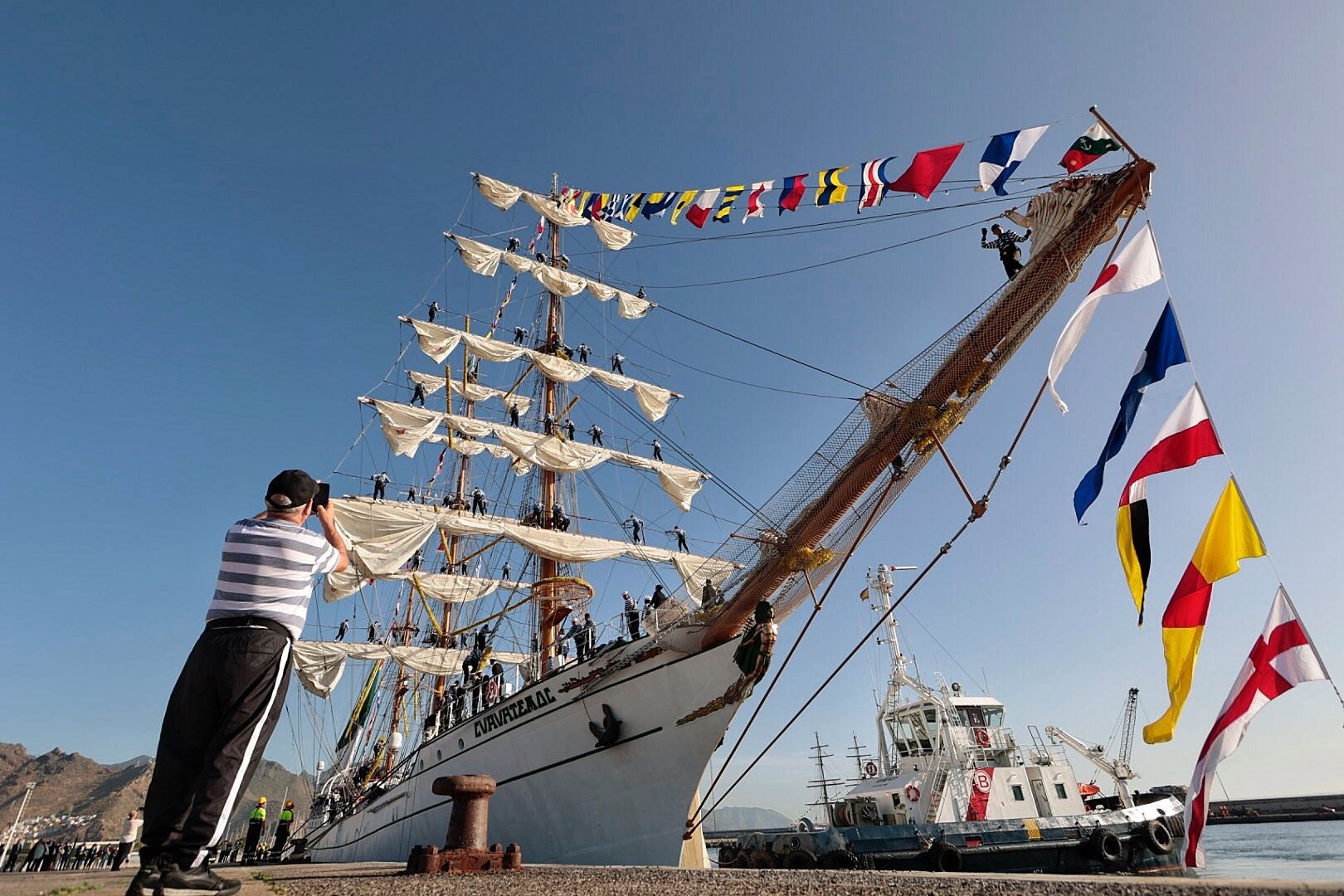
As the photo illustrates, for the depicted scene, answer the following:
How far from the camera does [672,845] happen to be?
1156cm

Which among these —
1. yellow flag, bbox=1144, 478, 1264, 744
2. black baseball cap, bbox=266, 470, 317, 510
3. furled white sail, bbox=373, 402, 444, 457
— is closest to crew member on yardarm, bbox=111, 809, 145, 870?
furled white sail, bbox=373, 402, 444, 457

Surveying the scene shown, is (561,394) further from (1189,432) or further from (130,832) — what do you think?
(1189,432)

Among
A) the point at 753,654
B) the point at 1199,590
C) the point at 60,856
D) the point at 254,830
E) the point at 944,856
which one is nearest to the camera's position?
the point at 1199,590

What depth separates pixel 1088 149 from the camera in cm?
820

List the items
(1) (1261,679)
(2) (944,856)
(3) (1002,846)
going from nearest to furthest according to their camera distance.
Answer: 1. (1) (1261,679)
2. (2) (944,856)
3. (3) (1002,846)

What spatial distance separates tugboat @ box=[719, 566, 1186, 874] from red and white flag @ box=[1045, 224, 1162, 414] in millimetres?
15720

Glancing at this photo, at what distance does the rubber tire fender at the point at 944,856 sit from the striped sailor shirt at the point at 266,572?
755 inches

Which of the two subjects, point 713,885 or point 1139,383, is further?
point 1139,383

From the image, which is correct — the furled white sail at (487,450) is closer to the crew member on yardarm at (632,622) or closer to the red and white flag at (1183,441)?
the crew member on yardarm at (632,622)

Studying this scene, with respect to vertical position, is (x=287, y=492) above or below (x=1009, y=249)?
below

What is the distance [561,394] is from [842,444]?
20195 millimetres

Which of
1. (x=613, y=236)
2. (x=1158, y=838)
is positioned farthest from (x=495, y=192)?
(x=1158, y=838)

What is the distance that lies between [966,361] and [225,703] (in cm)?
841

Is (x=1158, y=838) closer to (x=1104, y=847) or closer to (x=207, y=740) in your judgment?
(x=1104, y=847)
